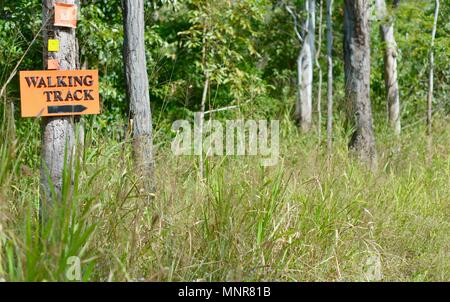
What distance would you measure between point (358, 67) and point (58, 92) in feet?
16.2

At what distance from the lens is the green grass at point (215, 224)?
279cm

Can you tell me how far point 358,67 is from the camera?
7664 mm

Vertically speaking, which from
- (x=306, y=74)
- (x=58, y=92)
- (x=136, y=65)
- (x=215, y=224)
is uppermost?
(x=306, y=74)

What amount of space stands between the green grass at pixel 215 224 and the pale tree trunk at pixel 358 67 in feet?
7.16

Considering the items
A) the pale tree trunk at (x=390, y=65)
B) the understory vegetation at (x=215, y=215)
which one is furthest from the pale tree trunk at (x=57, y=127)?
the pale tree trunk at (x=390, y=65)

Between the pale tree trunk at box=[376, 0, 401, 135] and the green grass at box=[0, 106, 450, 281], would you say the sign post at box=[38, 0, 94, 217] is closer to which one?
the green grass at box=[0, 106, 450, 281]

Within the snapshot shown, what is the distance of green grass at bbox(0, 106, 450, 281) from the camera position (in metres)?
2.79

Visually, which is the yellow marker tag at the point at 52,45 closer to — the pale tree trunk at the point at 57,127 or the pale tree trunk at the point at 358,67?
the pale tree trunk at the point at 57,127

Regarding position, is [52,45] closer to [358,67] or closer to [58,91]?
[58,91]

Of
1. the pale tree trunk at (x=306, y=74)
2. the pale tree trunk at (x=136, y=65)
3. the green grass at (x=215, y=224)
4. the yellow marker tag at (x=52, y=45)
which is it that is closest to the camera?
the green grass at (x=215, y=224)

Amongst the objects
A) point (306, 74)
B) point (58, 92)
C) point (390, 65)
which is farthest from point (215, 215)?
point (306, 74)

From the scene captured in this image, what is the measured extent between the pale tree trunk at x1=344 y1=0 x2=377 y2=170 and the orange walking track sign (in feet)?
14.1

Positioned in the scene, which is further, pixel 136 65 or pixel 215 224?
pixel 136 65

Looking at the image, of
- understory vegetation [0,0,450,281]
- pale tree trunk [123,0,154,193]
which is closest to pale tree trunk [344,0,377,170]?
understory vegetation [0,0,450,281]
